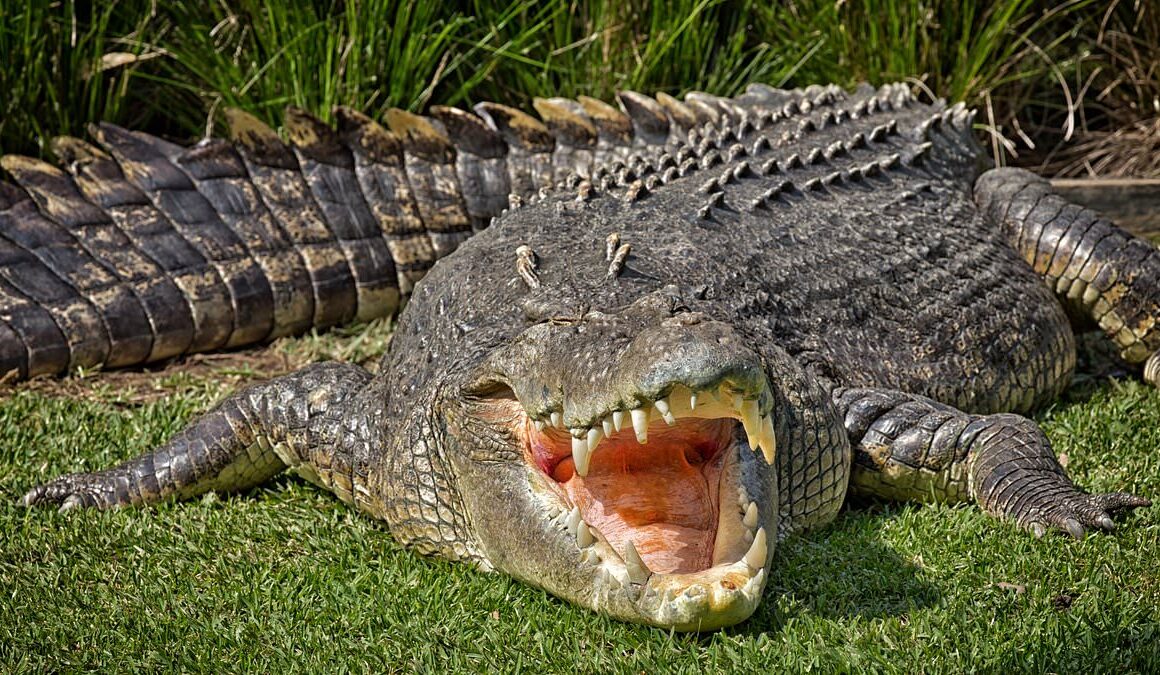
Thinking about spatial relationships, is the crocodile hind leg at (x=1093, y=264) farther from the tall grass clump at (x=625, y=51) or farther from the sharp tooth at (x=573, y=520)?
the sharp tooth at (x=573, y=520)

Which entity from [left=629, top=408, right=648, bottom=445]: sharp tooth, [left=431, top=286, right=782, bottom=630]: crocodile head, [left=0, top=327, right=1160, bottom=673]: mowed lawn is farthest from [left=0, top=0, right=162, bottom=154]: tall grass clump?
[left=629, top=408, right=648, bottom=445]: sharp tooth

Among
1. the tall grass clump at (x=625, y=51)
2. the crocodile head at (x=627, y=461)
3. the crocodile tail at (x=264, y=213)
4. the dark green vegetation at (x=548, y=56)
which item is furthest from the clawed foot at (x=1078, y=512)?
the tall grass clump at (x=625, y=51)

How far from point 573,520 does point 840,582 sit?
73 cm

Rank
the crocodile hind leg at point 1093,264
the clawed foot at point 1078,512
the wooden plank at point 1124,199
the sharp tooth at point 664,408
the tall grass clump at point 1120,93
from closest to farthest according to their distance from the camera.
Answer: the sharp tooth at point 664,408 → the clawed foot at point 1078,512 → the crocodile hind leg at point 1093,264 → the wooden plank at point 1124,199 → the tall grass clump at point 1120,93

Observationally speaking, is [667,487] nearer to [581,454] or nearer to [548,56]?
[581,454]

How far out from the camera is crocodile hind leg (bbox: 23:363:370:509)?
3.79m

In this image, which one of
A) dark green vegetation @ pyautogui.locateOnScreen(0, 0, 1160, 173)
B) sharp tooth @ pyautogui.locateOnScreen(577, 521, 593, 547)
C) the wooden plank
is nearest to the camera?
sharp tooth @ pyautogui.locateOnScreen(577, 521, 593, 547)

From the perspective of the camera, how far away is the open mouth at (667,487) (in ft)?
8.50

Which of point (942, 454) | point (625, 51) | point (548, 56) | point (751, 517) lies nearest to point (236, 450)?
point (751, 517)

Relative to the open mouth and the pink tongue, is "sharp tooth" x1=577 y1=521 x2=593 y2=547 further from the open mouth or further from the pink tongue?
the pink tongue

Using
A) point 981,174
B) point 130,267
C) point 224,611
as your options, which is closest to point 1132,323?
point 981,174

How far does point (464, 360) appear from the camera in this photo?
320 centimetres

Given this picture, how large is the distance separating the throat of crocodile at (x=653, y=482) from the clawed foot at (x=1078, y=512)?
94 cm

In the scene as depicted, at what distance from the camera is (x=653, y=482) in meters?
3.01
